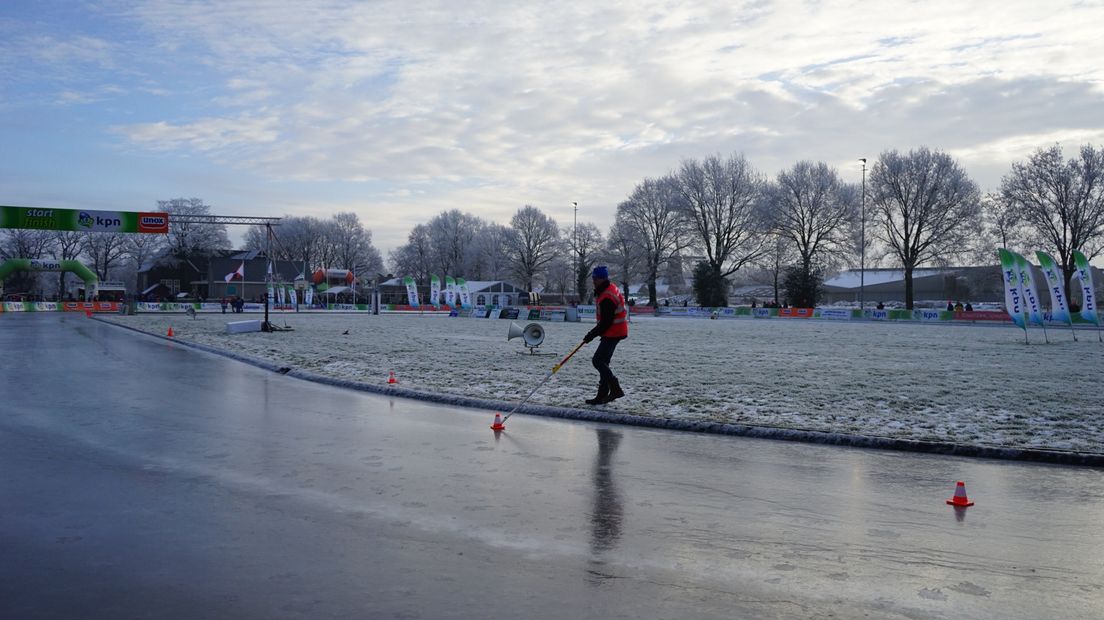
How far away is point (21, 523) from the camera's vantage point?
5.51 meters

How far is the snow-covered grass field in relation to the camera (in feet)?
32.9

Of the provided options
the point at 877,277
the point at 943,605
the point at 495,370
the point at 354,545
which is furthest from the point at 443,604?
the point at 877,277

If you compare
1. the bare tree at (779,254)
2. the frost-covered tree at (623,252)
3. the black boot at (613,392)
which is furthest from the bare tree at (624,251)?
the black boot at (613,392)

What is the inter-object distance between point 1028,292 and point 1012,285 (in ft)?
3.04

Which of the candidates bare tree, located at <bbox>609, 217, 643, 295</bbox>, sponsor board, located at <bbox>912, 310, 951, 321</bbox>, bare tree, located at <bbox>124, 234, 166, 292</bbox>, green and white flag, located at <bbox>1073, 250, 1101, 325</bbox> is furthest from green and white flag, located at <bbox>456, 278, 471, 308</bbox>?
bare tree, located at <bbox>124, 234, 166, 292</bbox>

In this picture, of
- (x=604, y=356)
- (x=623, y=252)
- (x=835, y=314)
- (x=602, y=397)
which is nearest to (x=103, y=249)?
(x=623, y=252)

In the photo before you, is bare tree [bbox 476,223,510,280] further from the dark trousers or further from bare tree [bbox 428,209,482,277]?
the dark trousers

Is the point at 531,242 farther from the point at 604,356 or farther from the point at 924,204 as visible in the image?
the point at 604,356

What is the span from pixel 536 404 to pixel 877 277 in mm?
86554

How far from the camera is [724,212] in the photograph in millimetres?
71812

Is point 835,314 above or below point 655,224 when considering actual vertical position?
below

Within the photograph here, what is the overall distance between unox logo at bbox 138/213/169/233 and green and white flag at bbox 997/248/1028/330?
131 feet

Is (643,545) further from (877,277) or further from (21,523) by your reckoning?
(877,277)

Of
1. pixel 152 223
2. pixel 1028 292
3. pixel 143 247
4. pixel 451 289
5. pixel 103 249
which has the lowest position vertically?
pixel 1028 292
